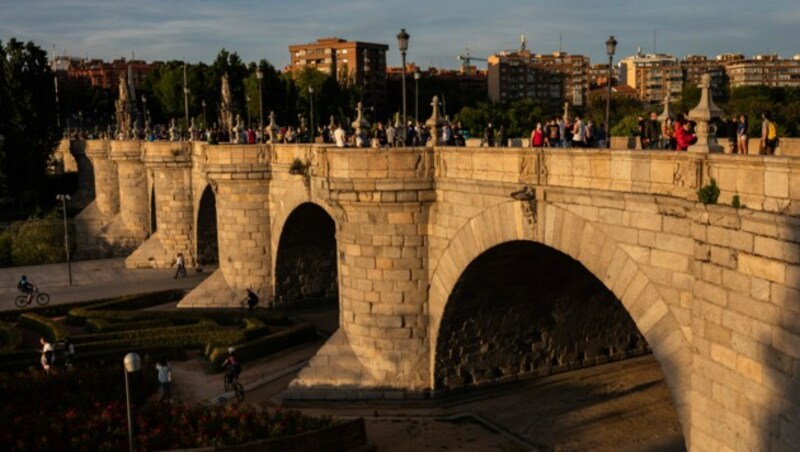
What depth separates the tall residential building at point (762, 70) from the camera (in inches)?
5689

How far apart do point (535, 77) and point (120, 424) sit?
13756 centimetres

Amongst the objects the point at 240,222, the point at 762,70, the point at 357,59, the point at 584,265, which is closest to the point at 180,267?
the point at 240,222

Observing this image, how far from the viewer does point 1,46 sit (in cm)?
6156

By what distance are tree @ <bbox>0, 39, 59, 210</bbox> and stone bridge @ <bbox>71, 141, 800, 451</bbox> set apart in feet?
88.8

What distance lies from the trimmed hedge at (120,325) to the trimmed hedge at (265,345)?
448 cm

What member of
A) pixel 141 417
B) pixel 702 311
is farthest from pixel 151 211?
pixel 702 311

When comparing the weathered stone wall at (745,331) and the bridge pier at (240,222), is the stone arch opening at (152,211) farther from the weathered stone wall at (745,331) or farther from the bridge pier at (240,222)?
the weathered stone wall at (745,331)

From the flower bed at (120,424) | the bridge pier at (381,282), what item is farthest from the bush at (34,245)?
the bridge pier at (381,282)

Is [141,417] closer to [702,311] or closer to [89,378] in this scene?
[89,378]

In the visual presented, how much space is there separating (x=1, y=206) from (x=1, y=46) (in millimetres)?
14478

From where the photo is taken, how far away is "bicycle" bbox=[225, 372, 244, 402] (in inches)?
869

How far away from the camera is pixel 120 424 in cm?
1819

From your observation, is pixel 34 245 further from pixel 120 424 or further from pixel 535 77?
pixel 535 77

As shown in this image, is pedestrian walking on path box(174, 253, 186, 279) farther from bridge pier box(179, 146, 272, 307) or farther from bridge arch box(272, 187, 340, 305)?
bridge arch box(272, 187, 340, 305)
